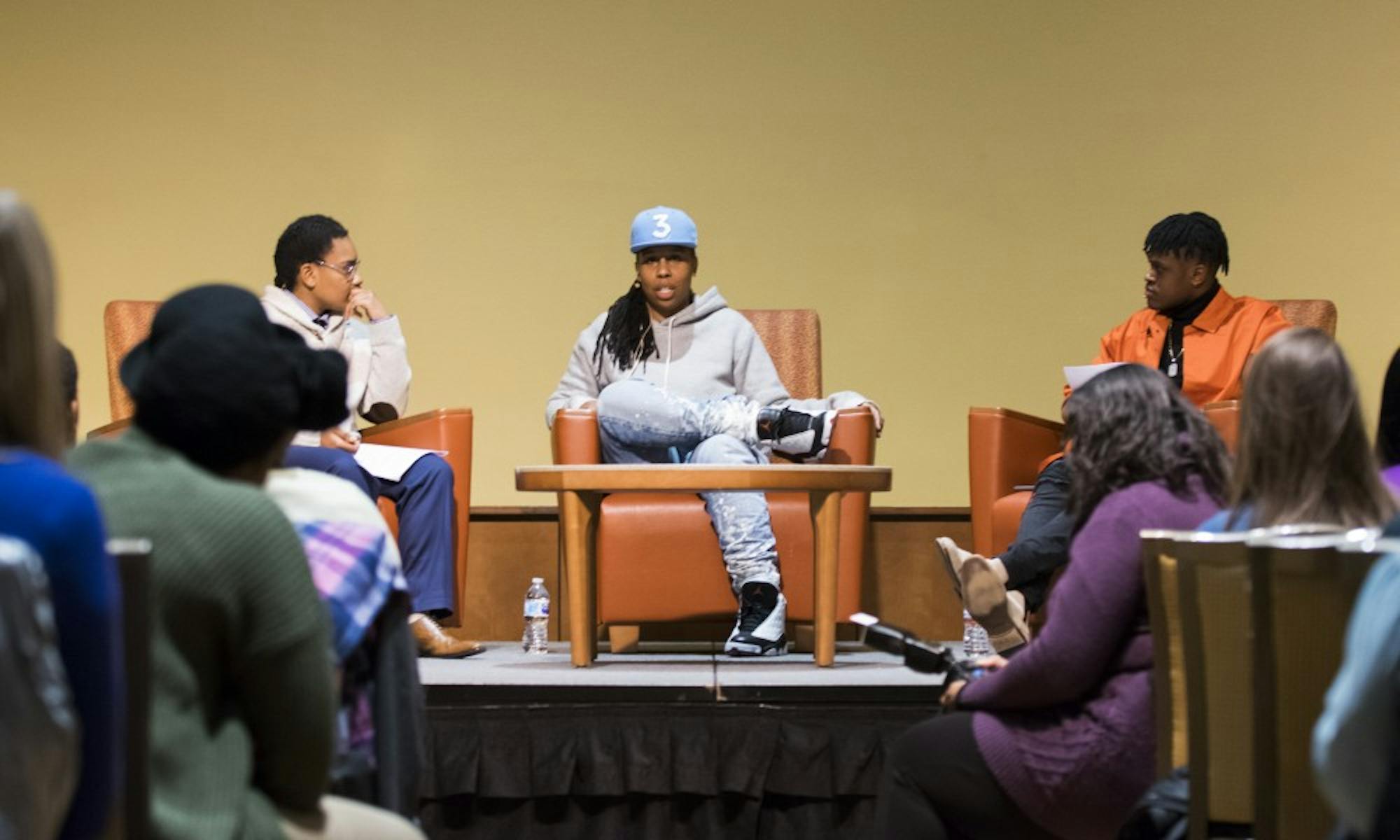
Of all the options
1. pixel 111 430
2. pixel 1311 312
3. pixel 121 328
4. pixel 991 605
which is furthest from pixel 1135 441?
pixel 121 328

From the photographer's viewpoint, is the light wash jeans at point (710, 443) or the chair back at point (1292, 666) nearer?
the chair back at point (1292, 666)

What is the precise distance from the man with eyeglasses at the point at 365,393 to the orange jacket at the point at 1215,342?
1738 mm

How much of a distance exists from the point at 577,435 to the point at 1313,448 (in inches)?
104

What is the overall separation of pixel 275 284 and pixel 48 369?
3.23 m

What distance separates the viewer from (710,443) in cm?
430

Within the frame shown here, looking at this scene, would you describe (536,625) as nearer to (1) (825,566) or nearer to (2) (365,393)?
(2) (365,393)

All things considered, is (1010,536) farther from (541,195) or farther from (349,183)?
(349,183)

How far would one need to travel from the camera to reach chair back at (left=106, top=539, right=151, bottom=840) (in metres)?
1.38

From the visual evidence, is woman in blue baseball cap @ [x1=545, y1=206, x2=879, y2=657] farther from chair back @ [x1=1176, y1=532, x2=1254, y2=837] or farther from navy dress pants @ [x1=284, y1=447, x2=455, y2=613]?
chair back @ [x1=1176, y1=532, x2=1254, y2=837]

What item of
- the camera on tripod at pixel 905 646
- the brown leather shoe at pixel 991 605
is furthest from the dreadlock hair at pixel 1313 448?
the brown leather shoe at pixel 991 605

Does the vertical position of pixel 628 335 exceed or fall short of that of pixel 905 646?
it exceeds it

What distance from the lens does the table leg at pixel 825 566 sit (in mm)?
3863

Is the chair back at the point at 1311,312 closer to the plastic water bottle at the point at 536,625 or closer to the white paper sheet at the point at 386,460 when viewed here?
the plastic water bottle at the point at 536,625

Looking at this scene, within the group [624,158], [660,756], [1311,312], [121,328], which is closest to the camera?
[660,756]
